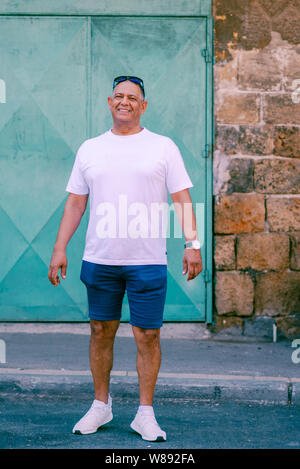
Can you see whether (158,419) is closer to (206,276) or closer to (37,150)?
(206,276)

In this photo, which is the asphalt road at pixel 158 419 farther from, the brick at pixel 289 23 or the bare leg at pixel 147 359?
the brick at pixel 289 23

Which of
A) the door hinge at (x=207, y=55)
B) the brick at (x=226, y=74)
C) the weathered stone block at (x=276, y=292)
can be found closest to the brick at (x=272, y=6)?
the brick at (x=226, y=74)

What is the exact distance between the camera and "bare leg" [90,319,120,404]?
423cm

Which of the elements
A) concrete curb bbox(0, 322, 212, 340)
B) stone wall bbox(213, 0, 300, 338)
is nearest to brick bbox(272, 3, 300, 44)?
stone wall bbox(213, 0, 300, 338)

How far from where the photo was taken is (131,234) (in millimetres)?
4082

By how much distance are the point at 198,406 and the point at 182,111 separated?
2.91m

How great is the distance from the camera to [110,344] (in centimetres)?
426

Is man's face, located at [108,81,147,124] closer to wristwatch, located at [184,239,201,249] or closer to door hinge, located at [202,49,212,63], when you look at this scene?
wristwatch, located at [184,239,201,249]

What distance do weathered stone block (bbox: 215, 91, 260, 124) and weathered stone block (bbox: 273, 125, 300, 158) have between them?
12.0 inches

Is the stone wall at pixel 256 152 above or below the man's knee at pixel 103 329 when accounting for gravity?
above

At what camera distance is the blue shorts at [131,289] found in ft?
13.4

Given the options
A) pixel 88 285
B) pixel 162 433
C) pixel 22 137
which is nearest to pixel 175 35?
pixel 22 137

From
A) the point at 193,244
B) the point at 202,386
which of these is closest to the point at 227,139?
the point at 202,386

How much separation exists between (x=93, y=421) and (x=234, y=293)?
2.82 m
